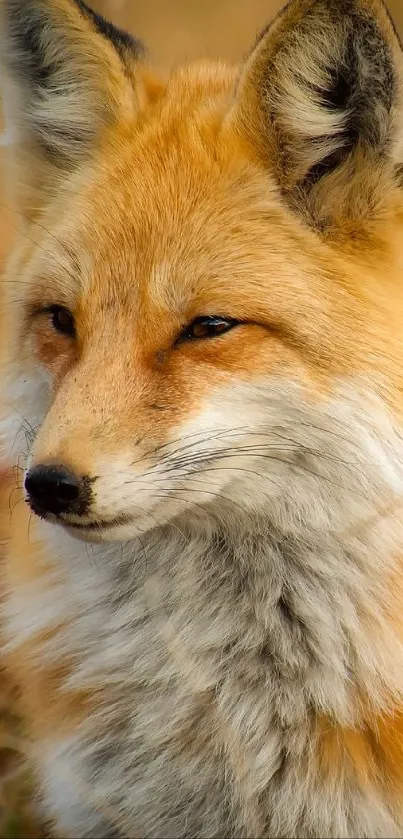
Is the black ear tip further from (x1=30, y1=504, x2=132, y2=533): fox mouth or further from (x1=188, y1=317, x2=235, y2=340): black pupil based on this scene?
(x1=30, y1=504, x2=132, y2=533): fox mouth

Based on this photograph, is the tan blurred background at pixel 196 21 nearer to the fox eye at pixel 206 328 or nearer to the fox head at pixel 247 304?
the fox head at pixel 247 304

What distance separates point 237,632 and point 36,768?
25.1 inches

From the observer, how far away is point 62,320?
1.95 metres

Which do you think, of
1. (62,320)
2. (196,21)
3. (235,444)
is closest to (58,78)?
(62,320)

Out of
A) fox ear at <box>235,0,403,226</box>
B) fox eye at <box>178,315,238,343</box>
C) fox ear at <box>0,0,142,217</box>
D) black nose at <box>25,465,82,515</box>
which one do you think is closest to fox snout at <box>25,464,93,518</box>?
black nose at <box>25,465,82,515</box>

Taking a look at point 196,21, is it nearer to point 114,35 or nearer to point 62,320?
point 114,35

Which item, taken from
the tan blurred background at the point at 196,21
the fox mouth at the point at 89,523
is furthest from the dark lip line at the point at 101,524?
the tan blurred background at the point at 196,21

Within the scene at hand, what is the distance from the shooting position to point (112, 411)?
1.65 metres

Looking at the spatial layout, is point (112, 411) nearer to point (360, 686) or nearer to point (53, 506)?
point (53, 506)

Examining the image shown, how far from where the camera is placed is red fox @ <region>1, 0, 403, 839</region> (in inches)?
66.4

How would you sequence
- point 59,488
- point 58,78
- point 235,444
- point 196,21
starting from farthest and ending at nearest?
1. point 196,21
2. point 58,78
3. point 235,444
4. point 59,488

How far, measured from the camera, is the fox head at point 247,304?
165cm

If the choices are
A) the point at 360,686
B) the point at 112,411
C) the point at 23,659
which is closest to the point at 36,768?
the point at 23,659

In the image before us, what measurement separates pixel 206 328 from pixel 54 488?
17.0 inches
